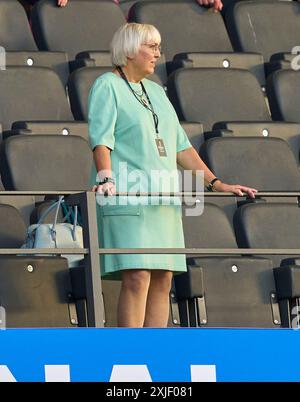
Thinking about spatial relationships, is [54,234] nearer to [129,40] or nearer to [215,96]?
[129,40]

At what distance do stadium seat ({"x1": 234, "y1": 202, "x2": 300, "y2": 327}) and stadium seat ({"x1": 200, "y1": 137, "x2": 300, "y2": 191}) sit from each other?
0.94ft

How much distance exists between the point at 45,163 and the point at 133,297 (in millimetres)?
1308

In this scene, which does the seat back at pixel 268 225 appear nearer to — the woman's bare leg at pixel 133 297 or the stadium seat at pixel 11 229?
the stadium seat at pixel 11 229

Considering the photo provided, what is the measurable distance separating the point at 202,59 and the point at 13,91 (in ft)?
3.68

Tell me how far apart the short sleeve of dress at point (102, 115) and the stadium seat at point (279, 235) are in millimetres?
1119

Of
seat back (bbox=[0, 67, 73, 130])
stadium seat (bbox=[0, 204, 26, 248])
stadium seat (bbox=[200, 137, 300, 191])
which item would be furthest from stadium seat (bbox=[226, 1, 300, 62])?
stadium seat (bbox=[0, 204, 26, 248])

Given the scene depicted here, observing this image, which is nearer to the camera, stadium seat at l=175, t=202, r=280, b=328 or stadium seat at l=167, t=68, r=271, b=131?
stadium seat at l=175, t=202, r=280, b=328

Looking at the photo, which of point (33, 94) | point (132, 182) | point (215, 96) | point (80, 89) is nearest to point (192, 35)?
point (215, 96)

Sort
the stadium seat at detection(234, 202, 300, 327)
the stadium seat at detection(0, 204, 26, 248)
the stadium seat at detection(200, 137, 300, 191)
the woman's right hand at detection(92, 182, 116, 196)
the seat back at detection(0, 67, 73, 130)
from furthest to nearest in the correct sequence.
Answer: the seat back at detection(0, 67, 73, 130)
the stadium seat at detection(200, 137, 300, 191)
the stadium seat at detection(234, 202, 300, 327)
the stadium seat at detection(0, 204, 26, 248)
the woman's right hand at detection(92, 182, 116, 196)

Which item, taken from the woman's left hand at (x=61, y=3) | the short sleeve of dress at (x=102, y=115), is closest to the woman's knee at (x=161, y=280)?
the short sleeve of dress at (x=102, y=115)

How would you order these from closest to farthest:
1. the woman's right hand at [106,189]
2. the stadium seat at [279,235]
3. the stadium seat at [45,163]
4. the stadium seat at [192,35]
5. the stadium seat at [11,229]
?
the woman's right hand at [106,189] → the stadium seat at [11,229] → the stadium seat at [279,235] → the stadium seat at [45,163] → the stadium seat at [192,35]

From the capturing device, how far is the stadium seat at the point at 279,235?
6.40m

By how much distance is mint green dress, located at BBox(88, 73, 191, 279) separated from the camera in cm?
562

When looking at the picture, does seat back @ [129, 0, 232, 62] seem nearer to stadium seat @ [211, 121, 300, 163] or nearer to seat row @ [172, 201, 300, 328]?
stadium seat @ [211, 121, 300, 163]
